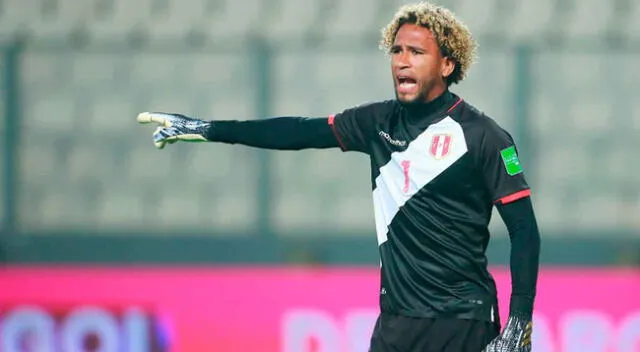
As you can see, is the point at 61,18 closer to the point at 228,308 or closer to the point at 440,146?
the point at 228,308

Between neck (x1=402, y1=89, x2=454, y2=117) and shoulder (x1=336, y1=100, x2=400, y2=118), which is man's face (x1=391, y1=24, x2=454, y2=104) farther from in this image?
shoulder (x1=336, y1=100, x2=400, y2=118)

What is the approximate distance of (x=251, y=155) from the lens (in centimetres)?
798

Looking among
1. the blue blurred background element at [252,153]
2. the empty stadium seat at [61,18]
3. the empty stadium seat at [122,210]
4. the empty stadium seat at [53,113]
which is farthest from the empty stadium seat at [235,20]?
the empty stadium seat at [122,210]

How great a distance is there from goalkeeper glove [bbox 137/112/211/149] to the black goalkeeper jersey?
64 cm

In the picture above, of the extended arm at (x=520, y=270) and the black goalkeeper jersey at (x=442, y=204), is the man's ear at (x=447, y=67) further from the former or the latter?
the extended arm at (x=520, y=270)

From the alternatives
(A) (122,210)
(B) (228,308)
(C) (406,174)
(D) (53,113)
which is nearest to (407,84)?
(C) (406,174)

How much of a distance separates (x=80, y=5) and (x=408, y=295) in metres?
5.24

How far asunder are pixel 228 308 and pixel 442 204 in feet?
10.6

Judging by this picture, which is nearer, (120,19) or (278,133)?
(278,133)

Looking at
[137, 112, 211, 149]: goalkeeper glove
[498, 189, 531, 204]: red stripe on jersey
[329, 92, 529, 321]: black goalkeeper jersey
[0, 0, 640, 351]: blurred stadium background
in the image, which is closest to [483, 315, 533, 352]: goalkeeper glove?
[329, 92, 529, 321]: black goalkeeper jersey

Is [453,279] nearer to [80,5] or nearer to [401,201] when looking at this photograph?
[401,201]

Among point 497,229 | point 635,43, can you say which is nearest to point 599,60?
point 635,43

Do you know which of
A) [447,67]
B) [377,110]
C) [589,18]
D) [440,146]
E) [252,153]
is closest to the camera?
[440,146]

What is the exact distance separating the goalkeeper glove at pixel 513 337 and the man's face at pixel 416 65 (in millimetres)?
741
